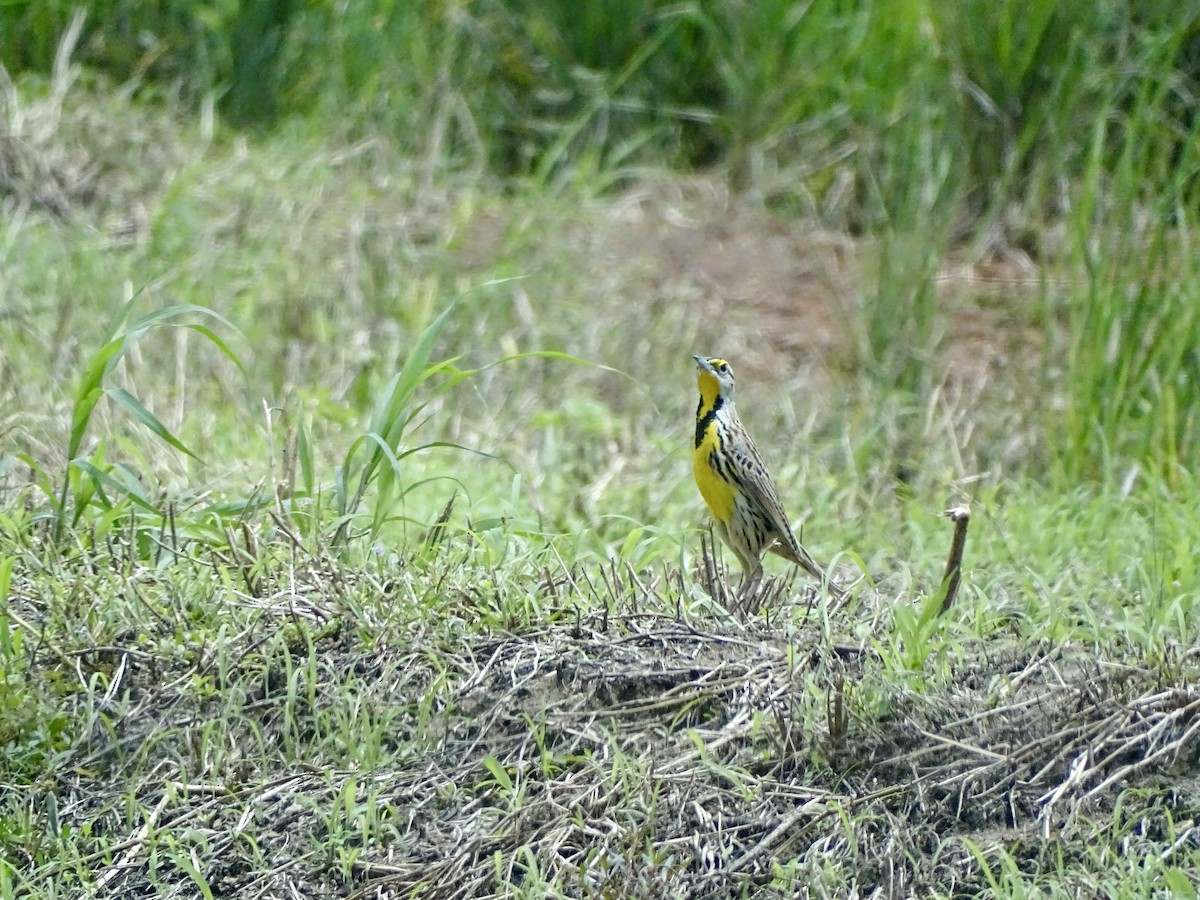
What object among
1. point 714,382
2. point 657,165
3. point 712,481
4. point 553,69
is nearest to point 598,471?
point 714,382

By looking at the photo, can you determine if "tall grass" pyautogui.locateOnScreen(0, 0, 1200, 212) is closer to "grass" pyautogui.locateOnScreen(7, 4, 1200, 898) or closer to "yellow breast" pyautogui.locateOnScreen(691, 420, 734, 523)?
"grass" pyautogui.locateOnScreen(7, 4, 1200, 898)

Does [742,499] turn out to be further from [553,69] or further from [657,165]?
[553,69]

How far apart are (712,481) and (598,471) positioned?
136cm

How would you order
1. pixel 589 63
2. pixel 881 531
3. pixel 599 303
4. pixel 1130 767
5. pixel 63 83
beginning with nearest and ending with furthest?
1. pixel 1130 767
2. pixel 881 531
3. pixel 599 303
4. pixel 63 83
5. pixel 589 63

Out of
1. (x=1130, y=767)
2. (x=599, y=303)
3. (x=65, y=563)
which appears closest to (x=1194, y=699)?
(x=1130, y=767)

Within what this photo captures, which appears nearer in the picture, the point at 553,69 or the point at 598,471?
the point at 598,471

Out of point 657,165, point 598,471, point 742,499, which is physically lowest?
point 598,471

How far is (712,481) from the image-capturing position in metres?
4.98

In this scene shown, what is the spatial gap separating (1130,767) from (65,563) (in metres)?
2.57

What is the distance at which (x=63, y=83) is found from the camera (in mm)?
8367

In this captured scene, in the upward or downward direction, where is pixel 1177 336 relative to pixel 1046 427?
upward

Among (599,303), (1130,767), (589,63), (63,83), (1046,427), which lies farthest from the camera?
(589,63)

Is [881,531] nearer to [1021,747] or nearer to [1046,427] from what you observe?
[1046,427]

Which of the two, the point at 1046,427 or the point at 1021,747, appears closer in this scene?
the point at 1021,747
